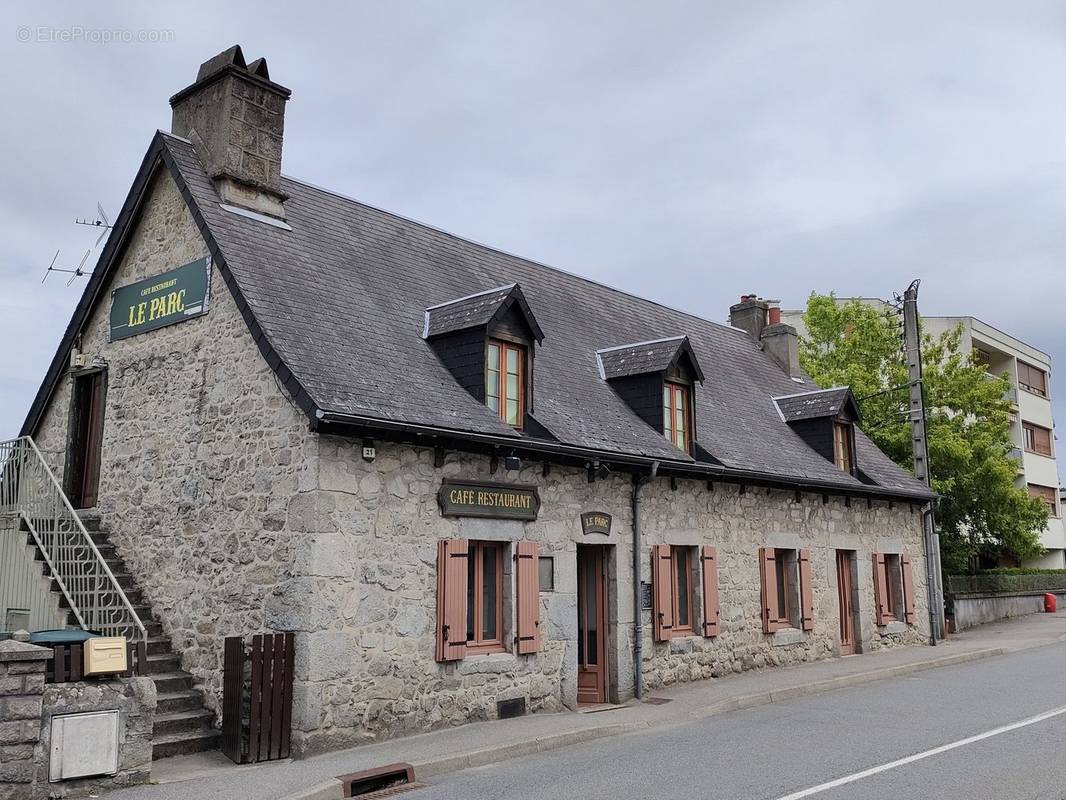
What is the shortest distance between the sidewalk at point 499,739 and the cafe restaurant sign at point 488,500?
2.35 meters

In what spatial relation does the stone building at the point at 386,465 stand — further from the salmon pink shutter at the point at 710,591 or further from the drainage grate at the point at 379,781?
the drainage grate at the point at 379,781

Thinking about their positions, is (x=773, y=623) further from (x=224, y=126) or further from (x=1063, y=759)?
(x=224, y=126)

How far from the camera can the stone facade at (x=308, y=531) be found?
31.4 ft

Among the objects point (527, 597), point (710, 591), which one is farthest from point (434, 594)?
point (710, 591)

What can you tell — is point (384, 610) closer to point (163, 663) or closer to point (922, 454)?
point (163, 663)

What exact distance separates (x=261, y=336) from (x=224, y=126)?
3.59m

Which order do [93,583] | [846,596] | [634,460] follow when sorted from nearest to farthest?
1. [93,583]
2. [634,460]
3. [846,596]


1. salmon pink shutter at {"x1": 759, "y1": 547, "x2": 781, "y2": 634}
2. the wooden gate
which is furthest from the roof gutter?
the wooden gate

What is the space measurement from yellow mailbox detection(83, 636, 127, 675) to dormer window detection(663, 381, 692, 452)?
8530 mm

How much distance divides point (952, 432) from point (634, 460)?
52.6 feet

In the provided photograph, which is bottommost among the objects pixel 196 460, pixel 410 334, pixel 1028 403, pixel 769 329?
pixel 196 460

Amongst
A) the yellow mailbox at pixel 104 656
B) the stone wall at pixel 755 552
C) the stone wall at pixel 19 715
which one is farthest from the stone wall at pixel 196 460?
the stone wall at pixel 755 552

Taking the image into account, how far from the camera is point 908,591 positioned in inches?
752

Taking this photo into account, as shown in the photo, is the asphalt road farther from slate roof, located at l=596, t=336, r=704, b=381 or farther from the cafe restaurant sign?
slate roof, located at l=596, t=336, r=704, b=381
